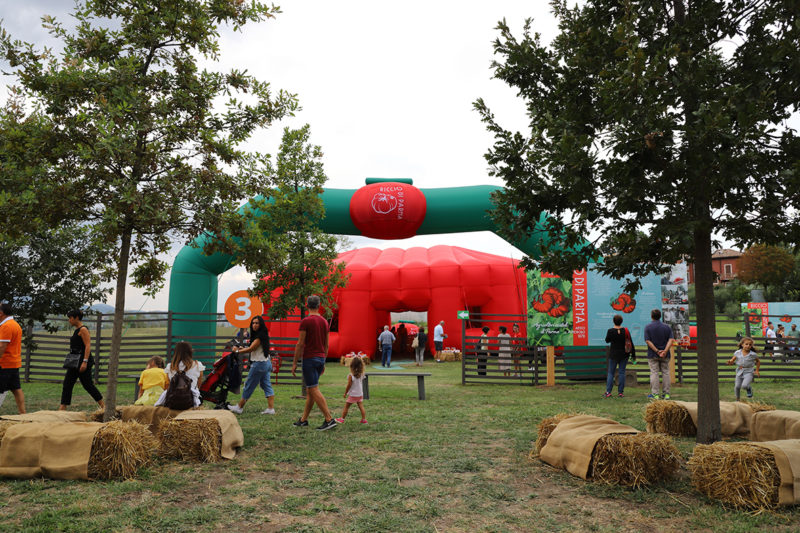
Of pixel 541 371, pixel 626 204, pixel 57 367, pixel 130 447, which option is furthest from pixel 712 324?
pixel 57 367

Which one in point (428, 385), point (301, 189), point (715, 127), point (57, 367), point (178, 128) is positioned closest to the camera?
point (715, 127)

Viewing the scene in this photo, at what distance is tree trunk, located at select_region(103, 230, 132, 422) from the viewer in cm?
606

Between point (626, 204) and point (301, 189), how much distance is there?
8.59 metres

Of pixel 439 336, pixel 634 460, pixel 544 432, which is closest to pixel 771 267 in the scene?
pixel 439 336

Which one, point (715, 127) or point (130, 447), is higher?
point (715, 127)

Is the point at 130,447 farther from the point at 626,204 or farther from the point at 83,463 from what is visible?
the point at 626,204

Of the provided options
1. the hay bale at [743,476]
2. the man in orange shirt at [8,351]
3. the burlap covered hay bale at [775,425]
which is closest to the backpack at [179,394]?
the man in orange shirt at [8,351]

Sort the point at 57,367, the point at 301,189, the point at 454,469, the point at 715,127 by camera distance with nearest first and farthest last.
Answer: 1. the point at 715,127
2. the point at 454,469
3. the point at 301,189
4. the point at 57,367

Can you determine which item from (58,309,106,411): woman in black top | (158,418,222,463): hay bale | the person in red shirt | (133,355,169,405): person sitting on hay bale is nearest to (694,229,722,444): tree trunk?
the person in red shirt

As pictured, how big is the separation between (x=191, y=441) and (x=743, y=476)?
15.7 ft

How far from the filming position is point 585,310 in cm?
1350

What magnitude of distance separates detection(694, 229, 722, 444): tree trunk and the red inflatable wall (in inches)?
589

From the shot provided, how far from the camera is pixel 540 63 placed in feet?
18.6

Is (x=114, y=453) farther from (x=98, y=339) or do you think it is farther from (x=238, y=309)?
(x=98, y=339)
